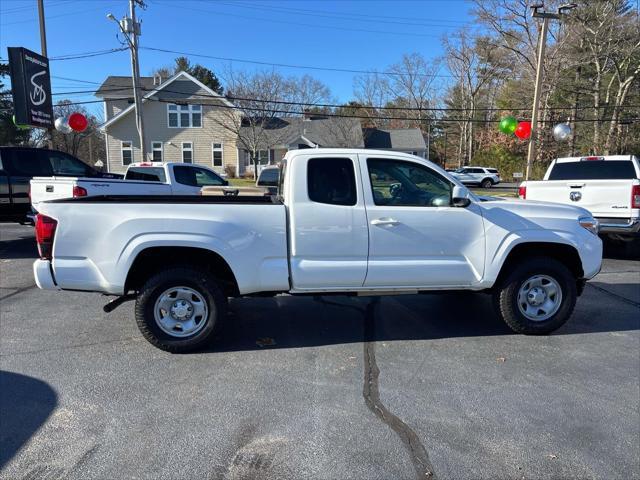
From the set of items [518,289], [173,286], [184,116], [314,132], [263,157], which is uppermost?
[184,116]

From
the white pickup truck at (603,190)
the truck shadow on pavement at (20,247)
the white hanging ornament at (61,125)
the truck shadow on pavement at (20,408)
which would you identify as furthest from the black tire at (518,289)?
the white hanging ornament at (61,125)

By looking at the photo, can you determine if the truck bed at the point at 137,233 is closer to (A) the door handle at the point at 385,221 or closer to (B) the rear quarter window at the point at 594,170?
(A) the door handle at the point at 385,221

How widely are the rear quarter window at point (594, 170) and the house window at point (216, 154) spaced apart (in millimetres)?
33338

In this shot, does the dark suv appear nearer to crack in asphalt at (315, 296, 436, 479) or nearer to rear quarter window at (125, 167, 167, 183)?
rear quarter window at (125, 167, 167, 183)

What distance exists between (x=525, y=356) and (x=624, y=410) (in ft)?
3.39

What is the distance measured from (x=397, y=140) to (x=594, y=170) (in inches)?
1570

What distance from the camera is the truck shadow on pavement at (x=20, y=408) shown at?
295 centimetres

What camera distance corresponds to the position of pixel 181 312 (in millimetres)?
4367

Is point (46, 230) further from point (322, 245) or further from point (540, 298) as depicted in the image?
point (540, 298)

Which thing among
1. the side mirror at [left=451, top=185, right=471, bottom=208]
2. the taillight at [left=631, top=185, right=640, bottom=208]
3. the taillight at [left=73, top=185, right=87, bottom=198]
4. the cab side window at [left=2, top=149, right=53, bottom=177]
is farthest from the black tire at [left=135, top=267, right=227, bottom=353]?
the taillight at [left=631, top=185, right=640, bottom=208]

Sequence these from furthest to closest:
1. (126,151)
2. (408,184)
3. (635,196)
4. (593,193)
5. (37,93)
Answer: (126,151)
(37,93)
(593,193)
(635,196)
(408,184)

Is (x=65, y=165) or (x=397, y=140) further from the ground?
(x=397, y=140)

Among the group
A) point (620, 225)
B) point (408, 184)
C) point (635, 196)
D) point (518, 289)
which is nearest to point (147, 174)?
point (408, 184)

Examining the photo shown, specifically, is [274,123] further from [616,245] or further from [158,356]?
[158,356]
